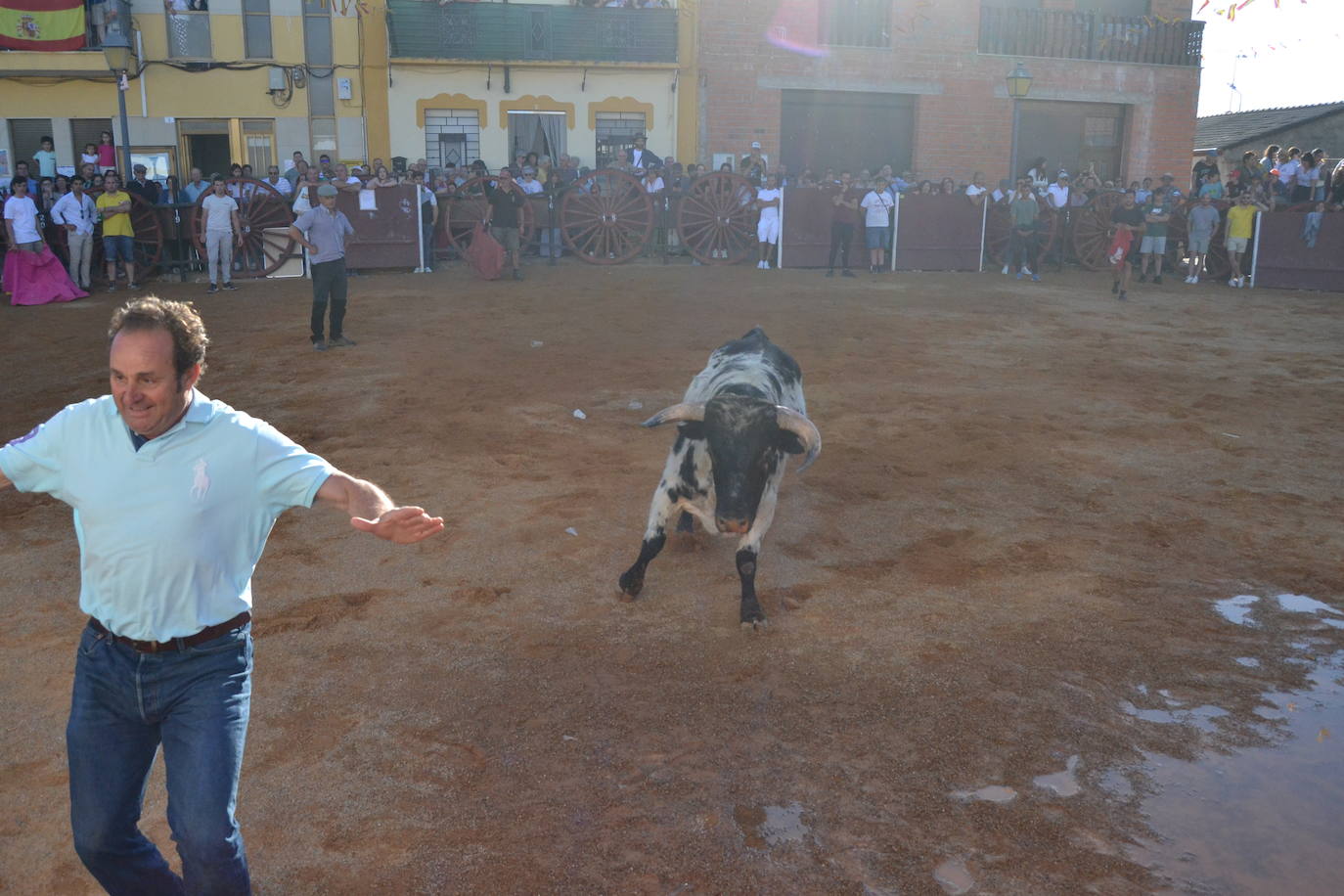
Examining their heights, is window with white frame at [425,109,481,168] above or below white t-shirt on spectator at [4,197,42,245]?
above

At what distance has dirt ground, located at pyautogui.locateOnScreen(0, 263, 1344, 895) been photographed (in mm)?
3453

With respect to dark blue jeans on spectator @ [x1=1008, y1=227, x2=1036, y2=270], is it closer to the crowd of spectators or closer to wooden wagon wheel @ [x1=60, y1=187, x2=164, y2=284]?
the crowd of spectators

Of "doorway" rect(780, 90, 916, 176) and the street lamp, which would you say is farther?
"doorway" rect(780, 90, 916, 176)

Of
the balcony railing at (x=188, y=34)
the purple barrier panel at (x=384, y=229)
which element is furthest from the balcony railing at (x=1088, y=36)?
the balcony railing at (x=188, y=34)

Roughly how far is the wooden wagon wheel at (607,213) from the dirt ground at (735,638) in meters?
8.60

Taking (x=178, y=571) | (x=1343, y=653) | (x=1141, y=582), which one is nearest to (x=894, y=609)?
(x=1141, y=582)

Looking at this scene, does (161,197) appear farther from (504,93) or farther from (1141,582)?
(1141,582)

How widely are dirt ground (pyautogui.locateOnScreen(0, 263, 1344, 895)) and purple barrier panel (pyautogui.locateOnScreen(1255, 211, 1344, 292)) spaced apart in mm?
9451

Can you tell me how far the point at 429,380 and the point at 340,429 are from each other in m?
1.74

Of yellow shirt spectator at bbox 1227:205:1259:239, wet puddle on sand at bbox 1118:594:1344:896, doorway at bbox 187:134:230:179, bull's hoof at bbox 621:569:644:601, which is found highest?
doorway at bbox 187:134:230:179

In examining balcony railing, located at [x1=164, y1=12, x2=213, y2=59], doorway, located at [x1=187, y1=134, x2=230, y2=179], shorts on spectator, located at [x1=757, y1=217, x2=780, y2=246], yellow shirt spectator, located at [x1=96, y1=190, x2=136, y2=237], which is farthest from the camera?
doorway, located at [x1=187, y1=134, x2=230, y2=179]

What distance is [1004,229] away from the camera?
20312 millimetres

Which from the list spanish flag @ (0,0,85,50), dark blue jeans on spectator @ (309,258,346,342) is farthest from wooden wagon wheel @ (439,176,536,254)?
spanish flag @ (0,0,85,50)

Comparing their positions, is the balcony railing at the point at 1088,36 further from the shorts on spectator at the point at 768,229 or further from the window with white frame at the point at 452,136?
the window with white frame at the point at 452,136
